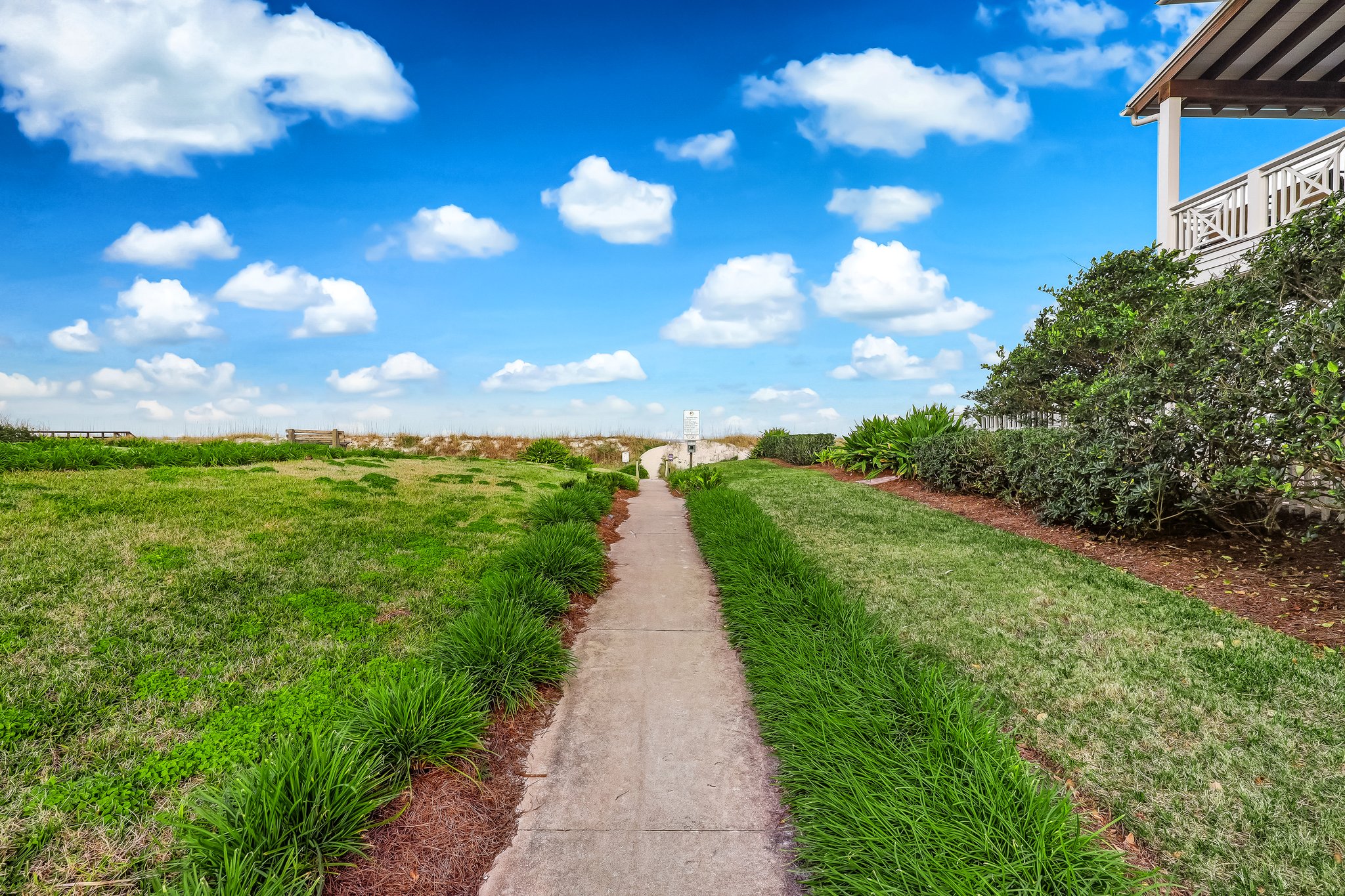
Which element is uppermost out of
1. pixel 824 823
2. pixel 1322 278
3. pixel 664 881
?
pixel 1322 278

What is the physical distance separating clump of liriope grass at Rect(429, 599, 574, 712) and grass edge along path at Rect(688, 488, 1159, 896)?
4.19 feet

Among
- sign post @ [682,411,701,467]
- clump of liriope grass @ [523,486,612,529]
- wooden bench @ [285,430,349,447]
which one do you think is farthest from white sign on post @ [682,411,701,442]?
wooden bench @ [285,430,349,447]

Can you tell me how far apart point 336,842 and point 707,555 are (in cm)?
→ 500

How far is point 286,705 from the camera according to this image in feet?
11.1

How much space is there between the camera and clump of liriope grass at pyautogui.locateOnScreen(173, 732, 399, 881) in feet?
7.18

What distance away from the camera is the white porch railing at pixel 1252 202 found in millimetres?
8094

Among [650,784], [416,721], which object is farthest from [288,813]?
[650,784]

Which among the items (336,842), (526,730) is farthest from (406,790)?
(526,730)

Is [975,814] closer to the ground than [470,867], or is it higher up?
higher up

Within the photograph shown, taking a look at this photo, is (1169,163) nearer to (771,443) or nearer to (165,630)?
(771,443)

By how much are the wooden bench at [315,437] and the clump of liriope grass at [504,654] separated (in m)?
→ 23.8

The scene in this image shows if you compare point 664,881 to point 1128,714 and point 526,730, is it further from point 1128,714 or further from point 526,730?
point 1128,714

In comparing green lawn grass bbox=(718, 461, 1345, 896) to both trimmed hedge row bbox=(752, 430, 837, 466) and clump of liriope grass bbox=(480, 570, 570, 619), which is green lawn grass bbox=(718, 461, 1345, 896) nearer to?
clump of liriope grass bbox=(480, 570, 570, 619)

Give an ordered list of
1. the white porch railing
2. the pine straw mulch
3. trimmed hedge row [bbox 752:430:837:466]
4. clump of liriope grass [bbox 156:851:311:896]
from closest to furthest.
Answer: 1. clump of liriope grass [bbox 156:851:311:896]
2. the pine straw mulch
3. the white porch railing
4. trimmed hedge row [bbox 752:430:837:466]
